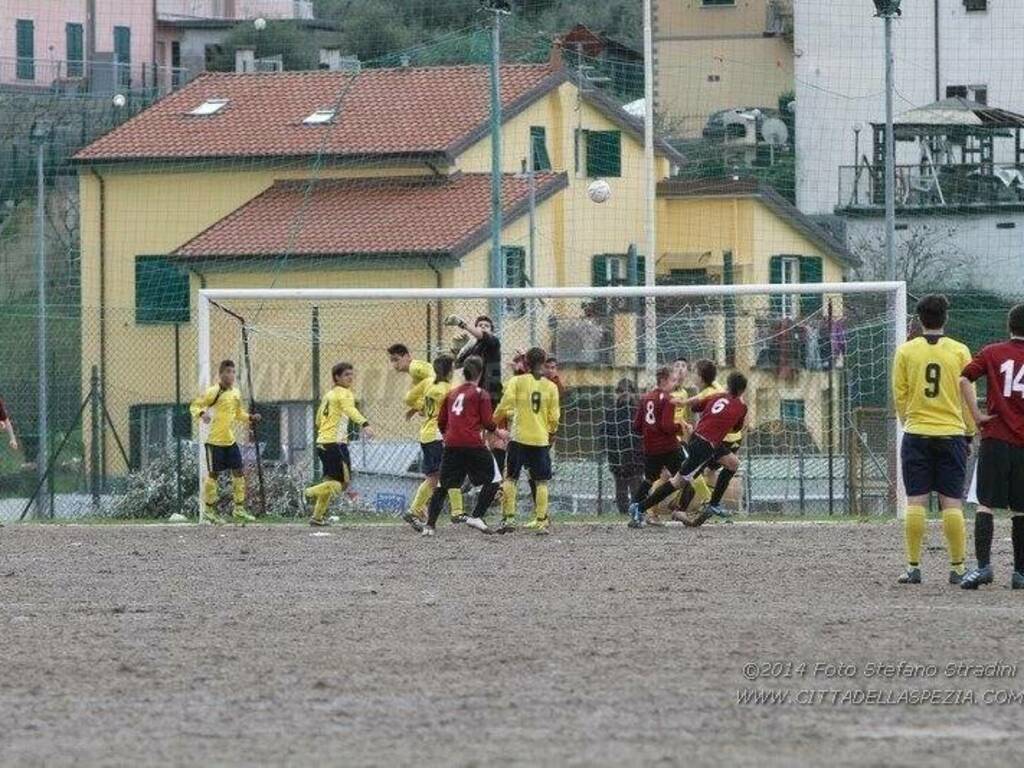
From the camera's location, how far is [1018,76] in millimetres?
46719

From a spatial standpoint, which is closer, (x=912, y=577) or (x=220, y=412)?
(x=912, y=577)

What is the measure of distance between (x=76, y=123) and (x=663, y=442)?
1059 inches

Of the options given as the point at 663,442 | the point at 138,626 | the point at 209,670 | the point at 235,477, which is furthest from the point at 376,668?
the point at 235,477

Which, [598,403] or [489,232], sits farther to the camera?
[489,232]

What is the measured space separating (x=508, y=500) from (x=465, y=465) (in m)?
0.73

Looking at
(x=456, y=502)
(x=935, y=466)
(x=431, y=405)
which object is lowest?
(x=456, y=502)

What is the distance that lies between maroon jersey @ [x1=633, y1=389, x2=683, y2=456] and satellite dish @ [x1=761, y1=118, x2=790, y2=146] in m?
23.7

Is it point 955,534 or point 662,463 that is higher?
point 662,463

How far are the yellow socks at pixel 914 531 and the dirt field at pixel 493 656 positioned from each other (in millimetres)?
A: 250

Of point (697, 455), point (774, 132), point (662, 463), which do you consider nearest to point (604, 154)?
point (774, 132)

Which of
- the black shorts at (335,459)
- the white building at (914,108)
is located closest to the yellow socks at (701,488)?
the black shorts at (335,459)

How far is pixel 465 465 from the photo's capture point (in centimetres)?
1994

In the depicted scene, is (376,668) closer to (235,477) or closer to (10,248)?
(235,477)

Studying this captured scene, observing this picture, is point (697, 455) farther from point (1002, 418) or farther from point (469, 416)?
point (1002, 418)
